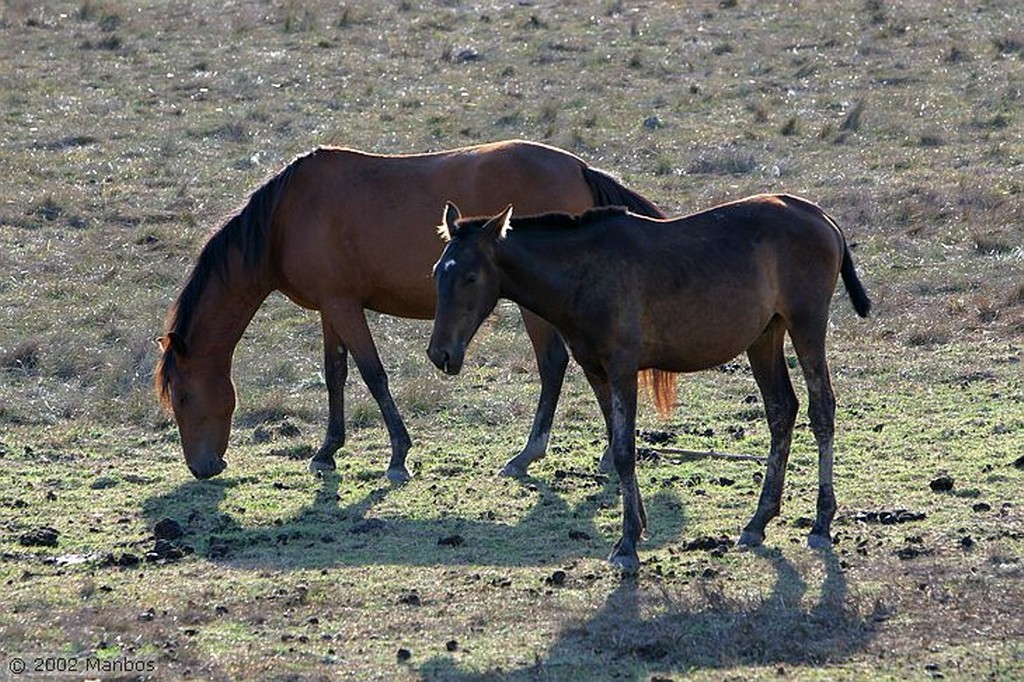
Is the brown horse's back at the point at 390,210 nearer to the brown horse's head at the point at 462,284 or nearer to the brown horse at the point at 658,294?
the brown horse at the point at 658,294

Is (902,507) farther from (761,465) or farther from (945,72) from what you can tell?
(945,72)

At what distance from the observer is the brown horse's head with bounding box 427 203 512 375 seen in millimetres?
8414

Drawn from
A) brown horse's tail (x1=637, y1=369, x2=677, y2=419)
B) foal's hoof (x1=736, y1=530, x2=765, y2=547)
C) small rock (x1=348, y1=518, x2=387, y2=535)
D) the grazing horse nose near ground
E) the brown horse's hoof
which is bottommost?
the brown horse's hoof

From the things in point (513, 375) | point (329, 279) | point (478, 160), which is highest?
point (478, 160)

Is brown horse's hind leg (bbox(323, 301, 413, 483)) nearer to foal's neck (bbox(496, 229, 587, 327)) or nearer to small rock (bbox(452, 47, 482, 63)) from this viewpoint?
foal's neck (bbox(496, 229, 587, 327))

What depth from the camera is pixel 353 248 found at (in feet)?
37.6

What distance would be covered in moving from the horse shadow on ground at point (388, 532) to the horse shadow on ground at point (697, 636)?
1166 mm

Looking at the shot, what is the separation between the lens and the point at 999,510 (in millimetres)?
9414

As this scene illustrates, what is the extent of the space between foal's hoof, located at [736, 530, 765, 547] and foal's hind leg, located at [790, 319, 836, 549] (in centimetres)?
24

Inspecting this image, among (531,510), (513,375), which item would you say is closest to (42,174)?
(513,375)

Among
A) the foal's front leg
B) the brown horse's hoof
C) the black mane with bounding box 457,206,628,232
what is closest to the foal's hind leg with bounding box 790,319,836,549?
the foal's front leg

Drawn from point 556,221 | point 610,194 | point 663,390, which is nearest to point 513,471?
point 663,390

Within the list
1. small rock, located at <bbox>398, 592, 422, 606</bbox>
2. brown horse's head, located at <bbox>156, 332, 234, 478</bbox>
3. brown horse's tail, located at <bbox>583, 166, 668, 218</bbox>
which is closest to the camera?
small rock, located at <bbox>398, 592, 422, 606</bbox>

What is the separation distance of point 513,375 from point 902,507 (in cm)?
474
